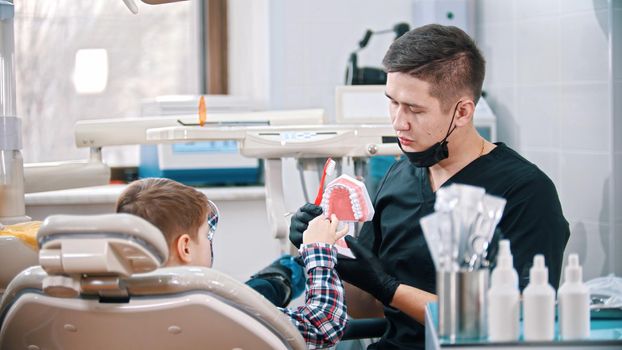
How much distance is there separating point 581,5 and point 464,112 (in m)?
1.54

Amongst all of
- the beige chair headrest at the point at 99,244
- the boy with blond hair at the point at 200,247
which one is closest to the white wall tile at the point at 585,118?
the boy with blond hair at the point at 200,247

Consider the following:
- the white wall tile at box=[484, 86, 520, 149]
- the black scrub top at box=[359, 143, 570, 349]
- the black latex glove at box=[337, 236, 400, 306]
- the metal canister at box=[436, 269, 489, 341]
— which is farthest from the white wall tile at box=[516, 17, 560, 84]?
the metal canister at box=[436, 269, 489, 341]

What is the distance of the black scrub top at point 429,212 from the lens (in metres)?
1.75

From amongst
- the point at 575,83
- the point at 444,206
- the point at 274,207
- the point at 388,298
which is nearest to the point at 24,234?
the point at 388,298

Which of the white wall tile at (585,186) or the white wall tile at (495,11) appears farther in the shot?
the white wall tile at (495,11)

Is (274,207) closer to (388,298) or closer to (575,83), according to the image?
(388,298)

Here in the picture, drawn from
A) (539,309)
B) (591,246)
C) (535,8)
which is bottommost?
(591,246)

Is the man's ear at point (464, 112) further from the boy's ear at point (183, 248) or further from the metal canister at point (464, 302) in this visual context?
the metal canister at point (464, 302)

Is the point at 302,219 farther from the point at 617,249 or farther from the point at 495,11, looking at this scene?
the point at 495,11

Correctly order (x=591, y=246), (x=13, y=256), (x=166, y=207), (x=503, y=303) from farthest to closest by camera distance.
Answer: (x=591, y=246) → (x=13, y=256) → (x=166, y=207) → (x=503, y=303)

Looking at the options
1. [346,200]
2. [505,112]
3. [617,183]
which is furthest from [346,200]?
[505,112]

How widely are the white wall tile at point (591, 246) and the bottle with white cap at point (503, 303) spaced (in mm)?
2115

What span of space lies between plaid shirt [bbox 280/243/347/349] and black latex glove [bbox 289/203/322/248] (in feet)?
0.68

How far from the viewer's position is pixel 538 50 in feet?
11.4
